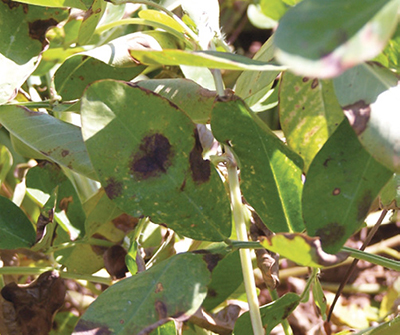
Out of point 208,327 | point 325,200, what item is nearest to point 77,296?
point 208,327

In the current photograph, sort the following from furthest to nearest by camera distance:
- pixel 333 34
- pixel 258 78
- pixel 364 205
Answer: pixel 258 78 < pixel 364 205 < pixel 333 34

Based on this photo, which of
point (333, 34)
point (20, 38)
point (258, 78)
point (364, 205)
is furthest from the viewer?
point (20, 38)

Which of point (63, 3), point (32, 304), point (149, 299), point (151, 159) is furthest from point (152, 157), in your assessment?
point (32, 304)

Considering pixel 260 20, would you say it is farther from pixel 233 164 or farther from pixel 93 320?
pixel 93 320

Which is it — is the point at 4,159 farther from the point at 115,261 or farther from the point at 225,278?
the point at 225,278

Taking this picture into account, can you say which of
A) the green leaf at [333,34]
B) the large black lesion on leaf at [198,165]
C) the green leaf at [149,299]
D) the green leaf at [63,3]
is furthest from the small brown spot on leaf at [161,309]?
the green leaf at [63,3]

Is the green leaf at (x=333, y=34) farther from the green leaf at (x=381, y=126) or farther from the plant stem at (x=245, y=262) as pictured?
the plant stem at (x=245, y=262)

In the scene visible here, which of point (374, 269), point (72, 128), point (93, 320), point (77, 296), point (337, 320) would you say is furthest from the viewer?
point (374, 269)
